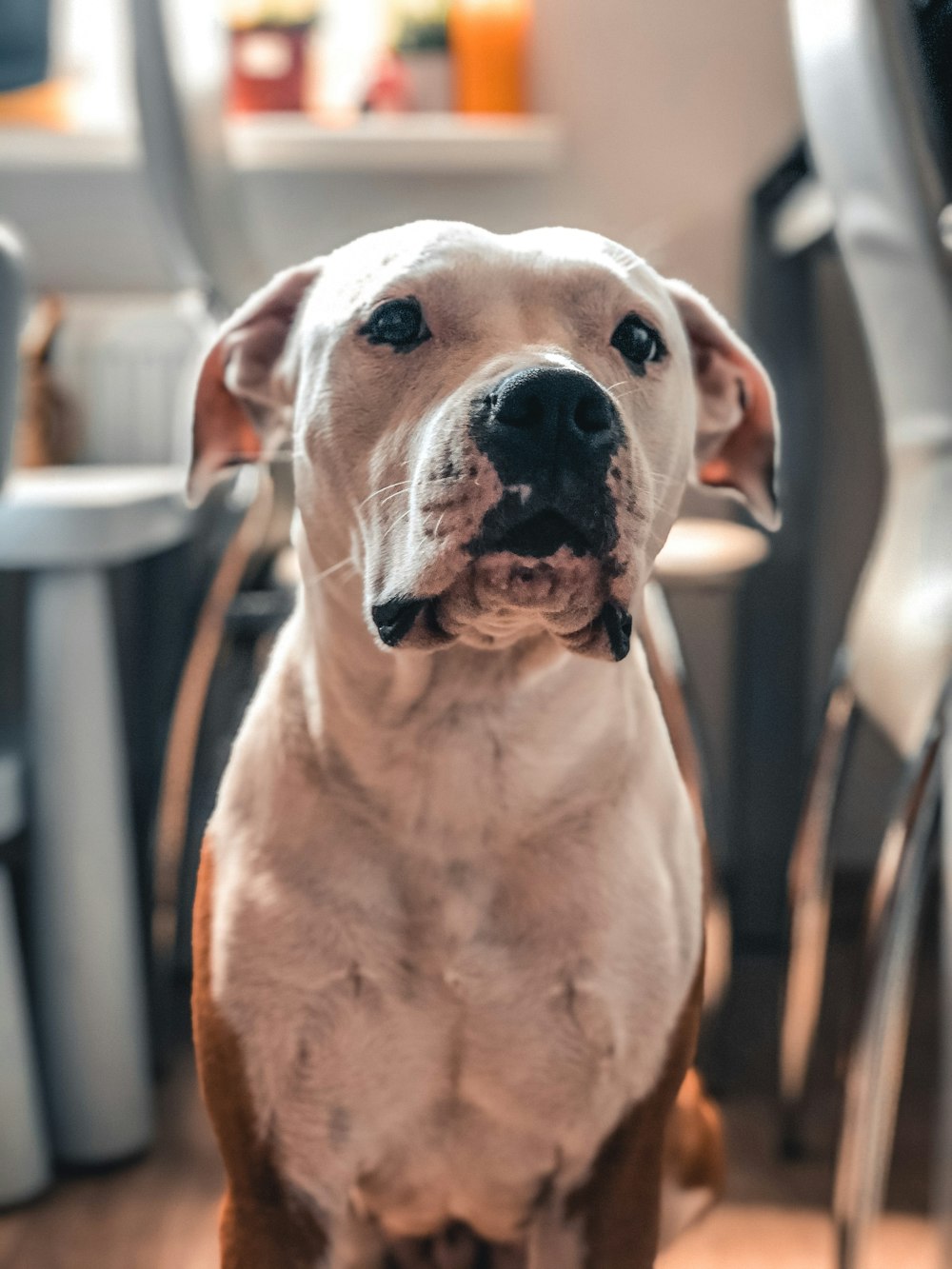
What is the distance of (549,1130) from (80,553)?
0.55 meters

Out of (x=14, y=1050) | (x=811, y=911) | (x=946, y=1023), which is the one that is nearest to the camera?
(x=946, y=1023)

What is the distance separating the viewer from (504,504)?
0.35 metres

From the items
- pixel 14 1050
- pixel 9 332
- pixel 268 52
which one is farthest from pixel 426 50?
pixel 14 1050

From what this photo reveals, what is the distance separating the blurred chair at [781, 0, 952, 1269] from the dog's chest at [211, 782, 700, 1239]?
33 centimetres

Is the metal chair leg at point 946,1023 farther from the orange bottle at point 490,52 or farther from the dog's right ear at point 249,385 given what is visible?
the orange bottle at point 490,52

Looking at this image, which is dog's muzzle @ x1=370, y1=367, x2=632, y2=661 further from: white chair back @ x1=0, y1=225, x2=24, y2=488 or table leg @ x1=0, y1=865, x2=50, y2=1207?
table leg @ x1=0, y1=865, x2=50, y2=1207

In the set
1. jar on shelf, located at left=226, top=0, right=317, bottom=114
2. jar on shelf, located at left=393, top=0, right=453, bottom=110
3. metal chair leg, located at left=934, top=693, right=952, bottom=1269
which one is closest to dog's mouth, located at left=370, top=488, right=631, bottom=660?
metal chair leg, located at left=934, top=693, right=952, bottom=1269

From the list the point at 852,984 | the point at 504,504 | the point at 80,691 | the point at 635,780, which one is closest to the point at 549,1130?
the point at 635,780

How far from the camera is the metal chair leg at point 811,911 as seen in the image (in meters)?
0.96

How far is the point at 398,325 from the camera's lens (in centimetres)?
40

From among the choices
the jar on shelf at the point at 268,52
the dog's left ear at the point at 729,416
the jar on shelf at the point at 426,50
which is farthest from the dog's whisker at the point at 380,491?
the jar on shelf at the point at 426,50

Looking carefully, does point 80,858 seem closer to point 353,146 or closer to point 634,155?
point 353,146

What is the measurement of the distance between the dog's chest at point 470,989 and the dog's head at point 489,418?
10cm

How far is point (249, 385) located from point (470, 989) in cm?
24
